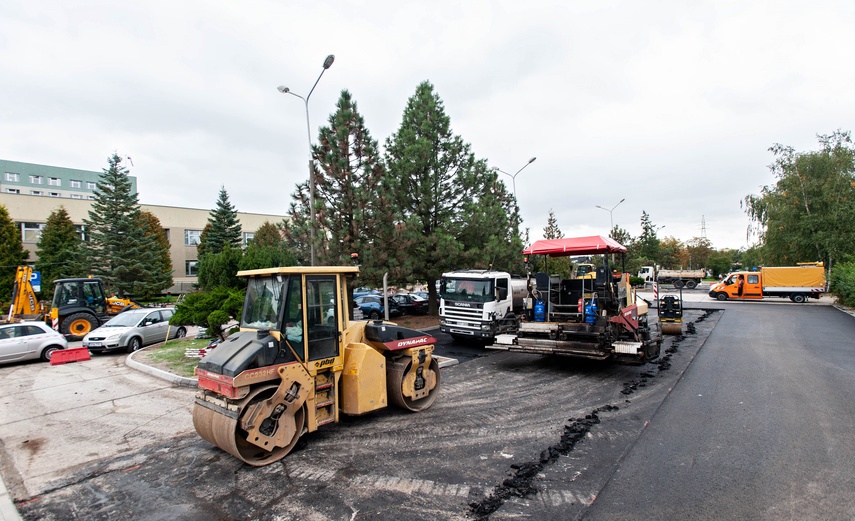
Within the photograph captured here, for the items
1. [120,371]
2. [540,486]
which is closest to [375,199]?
[120,371]

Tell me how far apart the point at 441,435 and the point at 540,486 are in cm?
184

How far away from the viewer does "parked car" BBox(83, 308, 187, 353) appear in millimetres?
13789

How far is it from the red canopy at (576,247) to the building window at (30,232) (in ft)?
148

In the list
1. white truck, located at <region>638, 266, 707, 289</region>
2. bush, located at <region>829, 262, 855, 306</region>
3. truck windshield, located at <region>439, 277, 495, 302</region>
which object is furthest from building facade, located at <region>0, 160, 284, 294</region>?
white truck, located at <region>638, 266, 707, 289</region>

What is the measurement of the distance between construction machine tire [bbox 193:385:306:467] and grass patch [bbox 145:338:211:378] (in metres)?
5.10

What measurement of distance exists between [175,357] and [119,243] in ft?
86.5

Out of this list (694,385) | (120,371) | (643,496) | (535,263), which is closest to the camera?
(643,496)

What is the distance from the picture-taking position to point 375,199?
17922 millimetres

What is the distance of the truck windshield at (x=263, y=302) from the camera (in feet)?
19.3

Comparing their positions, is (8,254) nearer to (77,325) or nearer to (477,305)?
(77,325)

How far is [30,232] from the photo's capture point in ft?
127

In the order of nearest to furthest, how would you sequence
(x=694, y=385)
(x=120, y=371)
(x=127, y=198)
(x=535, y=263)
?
(x=694, y=385) → (x=120, y=371) → (x=535, y=263) → (x=127, y=198)

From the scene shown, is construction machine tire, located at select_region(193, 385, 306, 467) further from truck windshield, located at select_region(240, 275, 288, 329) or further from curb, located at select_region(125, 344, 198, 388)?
curb, located at select_region(125, 344, 198, 388)

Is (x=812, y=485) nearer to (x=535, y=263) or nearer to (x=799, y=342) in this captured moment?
(x=535, y=263)
